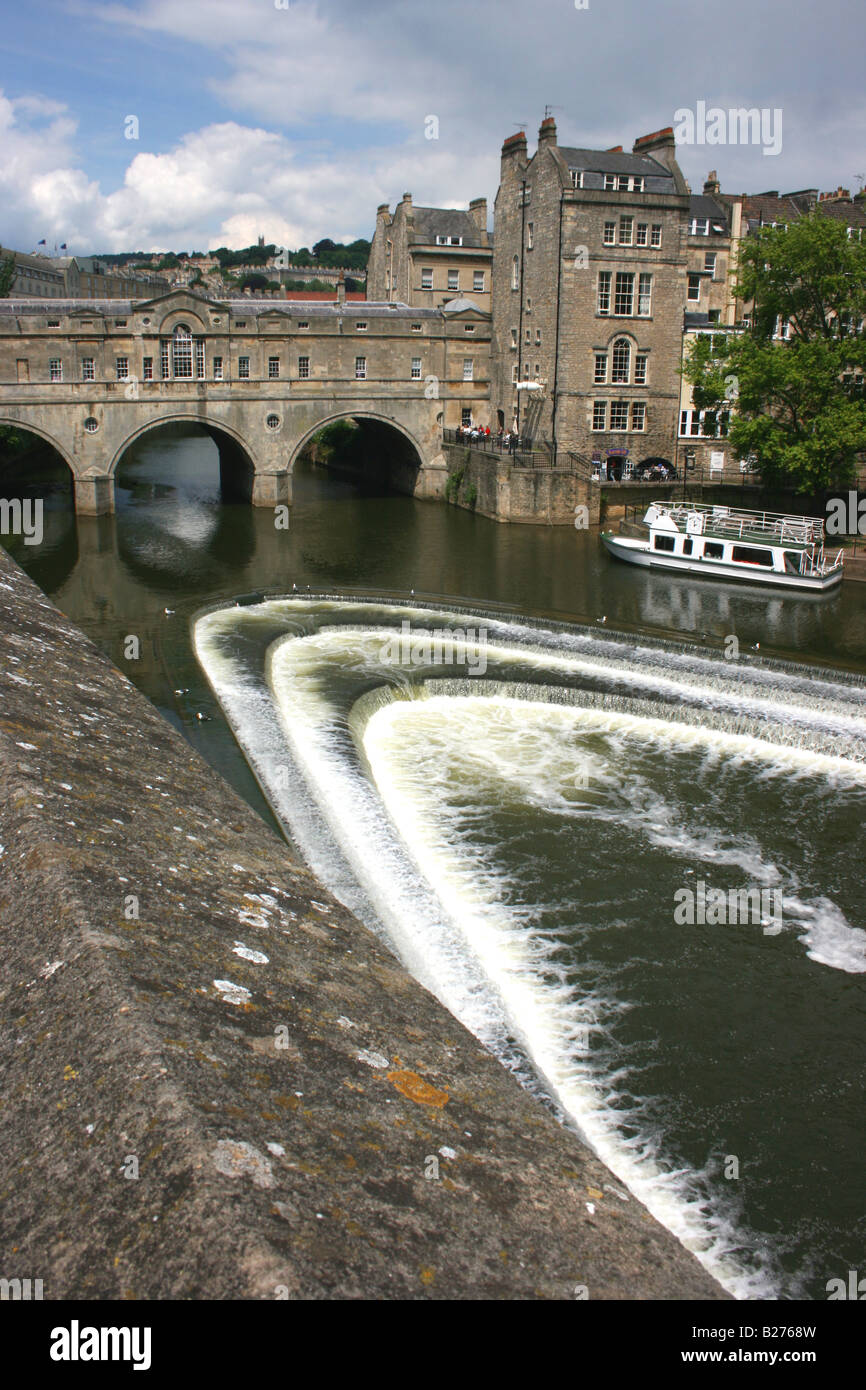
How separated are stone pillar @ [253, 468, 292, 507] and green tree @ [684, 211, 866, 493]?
19.4 meters

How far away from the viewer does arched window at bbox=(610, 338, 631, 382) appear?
153 ft

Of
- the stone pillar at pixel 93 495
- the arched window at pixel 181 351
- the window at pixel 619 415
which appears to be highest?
the arched window at pixel 181 351

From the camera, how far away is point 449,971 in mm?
12367

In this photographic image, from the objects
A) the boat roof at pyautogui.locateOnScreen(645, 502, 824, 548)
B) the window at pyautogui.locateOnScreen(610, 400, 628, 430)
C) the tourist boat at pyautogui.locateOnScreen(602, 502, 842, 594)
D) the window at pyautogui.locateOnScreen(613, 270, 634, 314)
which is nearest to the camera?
the tourist boat at pyautogui.locateOnScreen(602, 502, 842, 594)

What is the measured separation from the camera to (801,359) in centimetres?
3541

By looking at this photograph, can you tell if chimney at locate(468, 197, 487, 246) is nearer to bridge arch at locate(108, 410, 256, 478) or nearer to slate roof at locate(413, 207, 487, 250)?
slate roof at locate(413, 207, 487, 250)

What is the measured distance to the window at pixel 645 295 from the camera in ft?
151

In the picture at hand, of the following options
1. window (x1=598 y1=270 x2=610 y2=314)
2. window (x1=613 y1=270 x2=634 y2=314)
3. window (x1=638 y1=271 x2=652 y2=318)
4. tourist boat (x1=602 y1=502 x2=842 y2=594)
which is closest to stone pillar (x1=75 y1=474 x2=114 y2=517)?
tourist boat (x1=602 y1=502 x2=842 y2=594)

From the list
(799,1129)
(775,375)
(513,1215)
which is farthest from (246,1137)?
(775,375)

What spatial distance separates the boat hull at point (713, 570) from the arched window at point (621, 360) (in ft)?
42.2

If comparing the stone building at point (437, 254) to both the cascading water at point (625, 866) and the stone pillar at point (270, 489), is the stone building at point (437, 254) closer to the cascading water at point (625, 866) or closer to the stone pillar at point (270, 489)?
the stone pillar at point (270, 489)

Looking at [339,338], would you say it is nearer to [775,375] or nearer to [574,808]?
[775,375]

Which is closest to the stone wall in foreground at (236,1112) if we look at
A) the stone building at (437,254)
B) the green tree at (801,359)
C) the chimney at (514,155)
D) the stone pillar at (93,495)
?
the green tree at (801,359)
